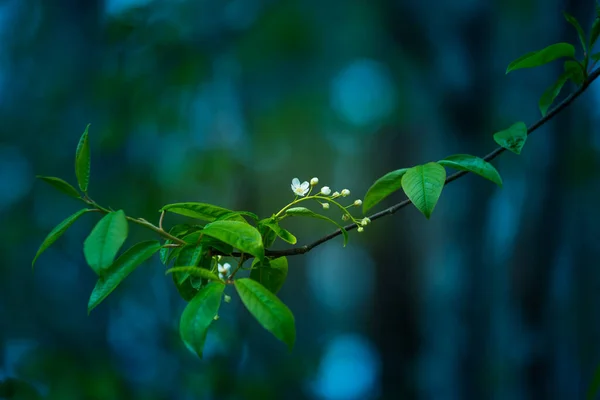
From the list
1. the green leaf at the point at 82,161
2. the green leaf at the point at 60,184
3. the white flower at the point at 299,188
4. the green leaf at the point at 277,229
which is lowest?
the green leaf at the point at 277,229

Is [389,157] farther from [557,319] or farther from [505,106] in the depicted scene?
[557,319]

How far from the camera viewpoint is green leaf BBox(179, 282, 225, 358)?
44cm

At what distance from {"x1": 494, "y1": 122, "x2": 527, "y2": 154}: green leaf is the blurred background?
0.72m

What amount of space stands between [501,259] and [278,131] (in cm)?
71

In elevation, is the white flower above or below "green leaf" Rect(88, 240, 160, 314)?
above

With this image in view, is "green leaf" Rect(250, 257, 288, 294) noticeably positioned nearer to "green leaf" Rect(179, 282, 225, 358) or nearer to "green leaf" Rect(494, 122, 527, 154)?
"green leaf" Rect(179, 282, 225, 358)

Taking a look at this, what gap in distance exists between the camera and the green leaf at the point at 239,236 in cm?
48

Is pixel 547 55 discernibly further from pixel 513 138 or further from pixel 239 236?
pixel 239 236

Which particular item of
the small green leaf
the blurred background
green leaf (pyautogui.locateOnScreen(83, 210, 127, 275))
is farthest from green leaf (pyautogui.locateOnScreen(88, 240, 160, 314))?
the blurred background

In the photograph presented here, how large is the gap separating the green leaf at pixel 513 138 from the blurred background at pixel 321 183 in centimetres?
72

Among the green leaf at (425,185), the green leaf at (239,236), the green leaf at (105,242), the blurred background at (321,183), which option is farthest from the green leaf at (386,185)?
the blurred background at (321,183)

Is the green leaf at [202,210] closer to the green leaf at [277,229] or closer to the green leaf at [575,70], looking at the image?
the green leaf at [277,229]

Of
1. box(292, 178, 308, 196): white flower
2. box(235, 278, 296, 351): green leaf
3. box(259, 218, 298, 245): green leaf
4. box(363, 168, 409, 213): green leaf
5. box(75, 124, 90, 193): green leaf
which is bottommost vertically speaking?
box(235, 278, 296, 351): green leaf

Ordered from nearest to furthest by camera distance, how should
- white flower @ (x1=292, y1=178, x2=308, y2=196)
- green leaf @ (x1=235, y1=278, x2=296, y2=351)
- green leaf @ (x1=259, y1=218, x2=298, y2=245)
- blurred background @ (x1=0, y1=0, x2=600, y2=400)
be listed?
green leaf @ (x1=235, y1=278, x2=296, y2=351), green leaf @ (x1=259, y1=218, x2=298, y2=245), white flower @ (x1=292, y1=178, x2=308, y2=196), blurred background @ (x1=0, y1=0, x2=600, y2=400)
